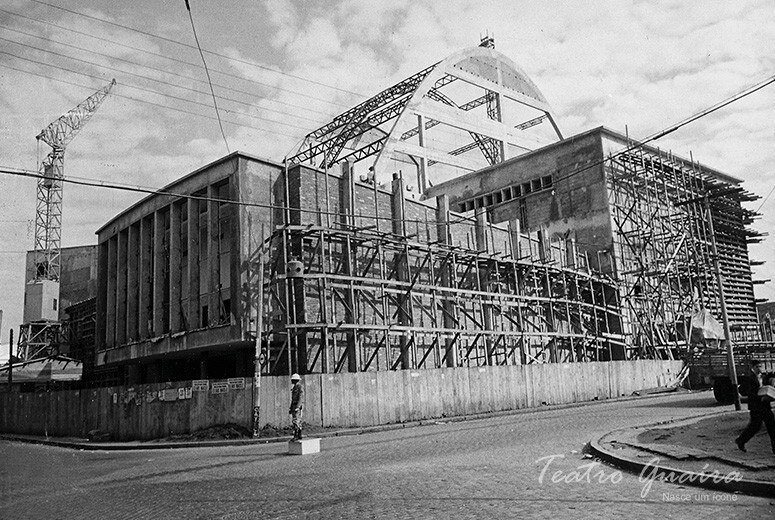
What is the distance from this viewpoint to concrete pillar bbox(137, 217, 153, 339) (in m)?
28.6

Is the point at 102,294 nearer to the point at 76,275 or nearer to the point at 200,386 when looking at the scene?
the point at 200,386

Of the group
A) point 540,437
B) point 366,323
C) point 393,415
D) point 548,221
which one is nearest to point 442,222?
point 366,323

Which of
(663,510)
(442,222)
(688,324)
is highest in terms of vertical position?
(442,222)

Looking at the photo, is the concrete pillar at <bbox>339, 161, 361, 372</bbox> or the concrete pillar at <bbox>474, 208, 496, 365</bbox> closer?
the concrete pillar at <bbox>339, 161, 361, 372</bbox>

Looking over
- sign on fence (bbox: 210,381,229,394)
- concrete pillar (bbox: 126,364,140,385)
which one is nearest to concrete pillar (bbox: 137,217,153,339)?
concrete pillar (bbox: 126,364,140,385)

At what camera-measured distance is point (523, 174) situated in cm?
4225

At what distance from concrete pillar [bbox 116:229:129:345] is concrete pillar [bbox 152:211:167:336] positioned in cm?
407

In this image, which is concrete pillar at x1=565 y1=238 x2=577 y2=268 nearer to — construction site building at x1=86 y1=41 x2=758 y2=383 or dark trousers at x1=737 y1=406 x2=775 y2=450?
construction site building at x1=86 y1=41 x2=758 y2=383

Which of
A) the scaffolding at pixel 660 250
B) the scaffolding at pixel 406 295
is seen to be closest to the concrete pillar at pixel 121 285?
the scaffolding at pixel 406 295

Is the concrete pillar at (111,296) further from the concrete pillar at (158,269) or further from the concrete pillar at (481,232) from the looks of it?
the concrete pillar at (481,232)

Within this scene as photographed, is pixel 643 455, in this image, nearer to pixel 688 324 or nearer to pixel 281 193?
pixel 281 193

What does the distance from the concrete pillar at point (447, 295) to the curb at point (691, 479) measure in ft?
51.8

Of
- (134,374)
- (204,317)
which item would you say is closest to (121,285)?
(134,374)

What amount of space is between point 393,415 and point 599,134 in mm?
23861
